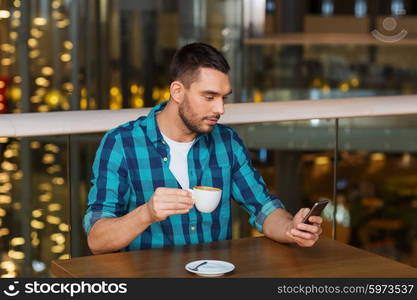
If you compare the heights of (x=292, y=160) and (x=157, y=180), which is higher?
(x=157, y=180)

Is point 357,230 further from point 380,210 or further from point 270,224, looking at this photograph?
point 270,224

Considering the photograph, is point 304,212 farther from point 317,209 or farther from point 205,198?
point 205,198

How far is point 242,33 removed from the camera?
10.6 meters

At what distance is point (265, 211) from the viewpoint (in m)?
2.46

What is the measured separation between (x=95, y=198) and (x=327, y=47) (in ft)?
33.4

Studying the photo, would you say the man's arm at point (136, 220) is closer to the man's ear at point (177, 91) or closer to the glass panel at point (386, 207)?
the man's ear at point (177, 91)

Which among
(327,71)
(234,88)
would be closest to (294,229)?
(234,88)

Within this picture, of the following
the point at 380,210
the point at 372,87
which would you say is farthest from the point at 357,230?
the point at 372,87

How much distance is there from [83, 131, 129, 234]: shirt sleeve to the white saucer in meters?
0.38

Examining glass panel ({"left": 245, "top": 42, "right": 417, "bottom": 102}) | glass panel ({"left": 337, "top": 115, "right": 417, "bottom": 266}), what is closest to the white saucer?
glass panel ({"left": 245, "top": 42, "right": 417, "bottom": 102})

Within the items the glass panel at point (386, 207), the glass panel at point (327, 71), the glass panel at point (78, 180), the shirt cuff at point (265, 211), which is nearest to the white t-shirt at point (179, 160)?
the shirt cuff at point (265, 211)

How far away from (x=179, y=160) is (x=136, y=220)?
1.13ft

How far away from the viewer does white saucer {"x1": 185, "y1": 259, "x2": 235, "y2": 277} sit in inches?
76.2

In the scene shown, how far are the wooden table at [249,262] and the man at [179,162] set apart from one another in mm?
136
